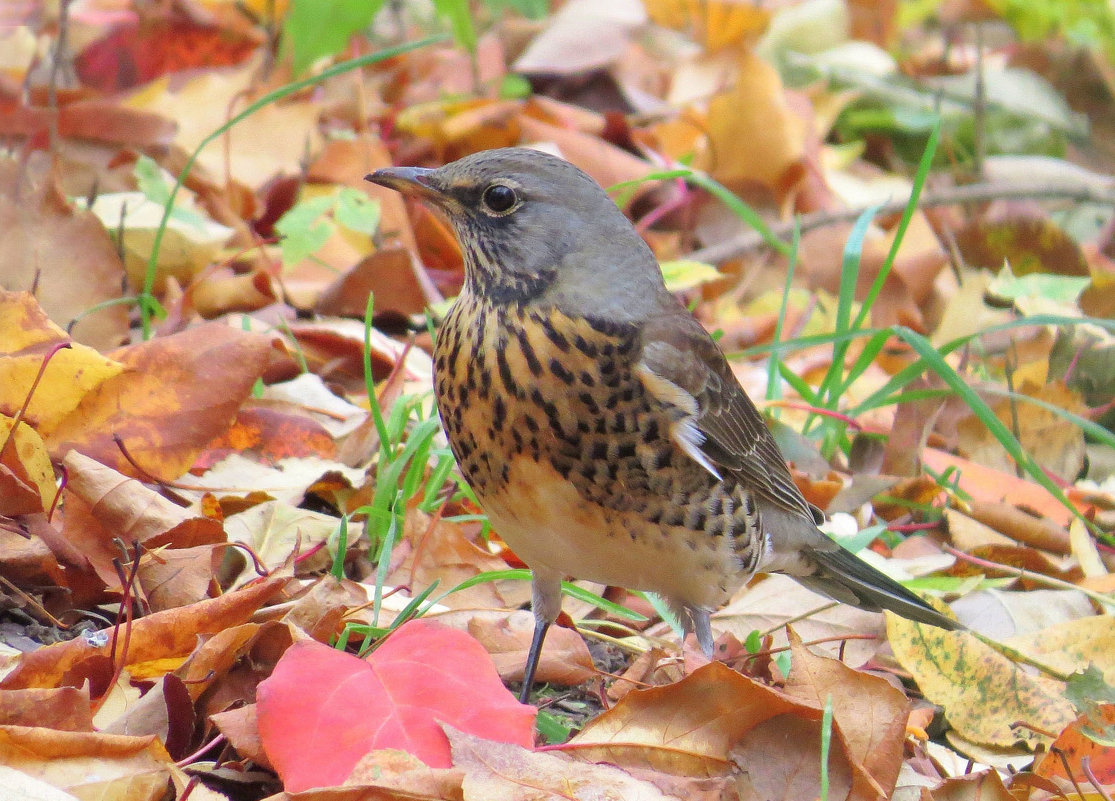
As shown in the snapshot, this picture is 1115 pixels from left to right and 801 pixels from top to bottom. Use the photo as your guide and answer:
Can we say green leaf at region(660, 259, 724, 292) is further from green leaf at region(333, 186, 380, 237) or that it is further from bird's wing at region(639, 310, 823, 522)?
bird's wing at region(639, 310, 823, 522)

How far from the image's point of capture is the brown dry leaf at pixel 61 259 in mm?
4129

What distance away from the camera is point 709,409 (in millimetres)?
3447

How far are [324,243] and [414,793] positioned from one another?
296 cm

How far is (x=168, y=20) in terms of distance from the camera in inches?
272

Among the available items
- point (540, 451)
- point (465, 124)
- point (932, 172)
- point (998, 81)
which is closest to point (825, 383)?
point (540, 451)

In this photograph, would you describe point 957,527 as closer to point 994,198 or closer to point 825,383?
point 825,383

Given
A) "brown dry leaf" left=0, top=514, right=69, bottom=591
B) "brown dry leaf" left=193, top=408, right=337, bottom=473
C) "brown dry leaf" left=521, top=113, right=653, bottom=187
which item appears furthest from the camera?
"brown dry leaf" left=521, top=113, right=653, bottom=187

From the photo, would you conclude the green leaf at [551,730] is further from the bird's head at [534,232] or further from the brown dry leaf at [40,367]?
the brown dry leaf at [40,367]

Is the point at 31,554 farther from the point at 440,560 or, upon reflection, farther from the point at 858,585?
the point at 858,585

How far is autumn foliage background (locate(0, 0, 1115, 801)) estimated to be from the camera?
105 inches

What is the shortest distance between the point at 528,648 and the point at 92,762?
1.42 metres

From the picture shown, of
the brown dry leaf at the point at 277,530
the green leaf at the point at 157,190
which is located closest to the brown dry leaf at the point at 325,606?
the brown dry leaf at the point at 277,530

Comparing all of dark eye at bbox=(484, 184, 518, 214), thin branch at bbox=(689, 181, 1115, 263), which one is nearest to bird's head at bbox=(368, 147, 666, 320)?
dark eye at bbox=(484, 184, 518, 214)

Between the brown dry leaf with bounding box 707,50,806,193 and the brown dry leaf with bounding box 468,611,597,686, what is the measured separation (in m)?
3.54
